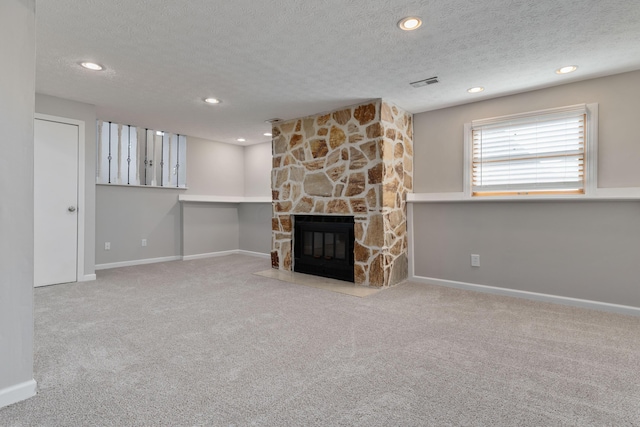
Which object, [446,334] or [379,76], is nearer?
[446,334]

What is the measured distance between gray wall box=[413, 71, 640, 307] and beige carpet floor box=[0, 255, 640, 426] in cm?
34

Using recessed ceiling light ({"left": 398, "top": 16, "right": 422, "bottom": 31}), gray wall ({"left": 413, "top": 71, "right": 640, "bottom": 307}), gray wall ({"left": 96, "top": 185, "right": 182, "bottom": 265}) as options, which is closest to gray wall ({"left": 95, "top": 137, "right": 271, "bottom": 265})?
gray wall ({"left": 96, "top": 185, "right": 182, "bottom": 265})

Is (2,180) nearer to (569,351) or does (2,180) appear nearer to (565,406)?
(565,406)

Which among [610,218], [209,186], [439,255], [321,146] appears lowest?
[439,255]

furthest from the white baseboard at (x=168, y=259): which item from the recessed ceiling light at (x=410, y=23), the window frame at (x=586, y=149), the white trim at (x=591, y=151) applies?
the white trim at (x=591, y=151)

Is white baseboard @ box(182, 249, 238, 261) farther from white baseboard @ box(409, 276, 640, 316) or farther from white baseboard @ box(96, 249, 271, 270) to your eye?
white baseboard @ box(409, 276, 640, 316)

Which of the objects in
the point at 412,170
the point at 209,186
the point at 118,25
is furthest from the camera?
the point at 209,186

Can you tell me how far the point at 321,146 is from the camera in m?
4.29

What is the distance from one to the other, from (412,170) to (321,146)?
4.10 ft

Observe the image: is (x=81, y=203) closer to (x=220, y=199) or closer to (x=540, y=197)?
(x=220, y=199)

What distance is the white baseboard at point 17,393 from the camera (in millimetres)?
1544

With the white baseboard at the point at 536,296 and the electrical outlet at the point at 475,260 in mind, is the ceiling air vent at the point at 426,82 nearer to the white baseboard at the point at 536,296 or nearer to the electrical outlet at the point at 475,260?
the electrical outlet at the point at 475,260

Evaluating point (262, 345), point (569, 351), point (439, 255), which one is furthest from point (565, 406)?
point (439, 255)

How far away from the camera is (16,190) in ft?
5.22
